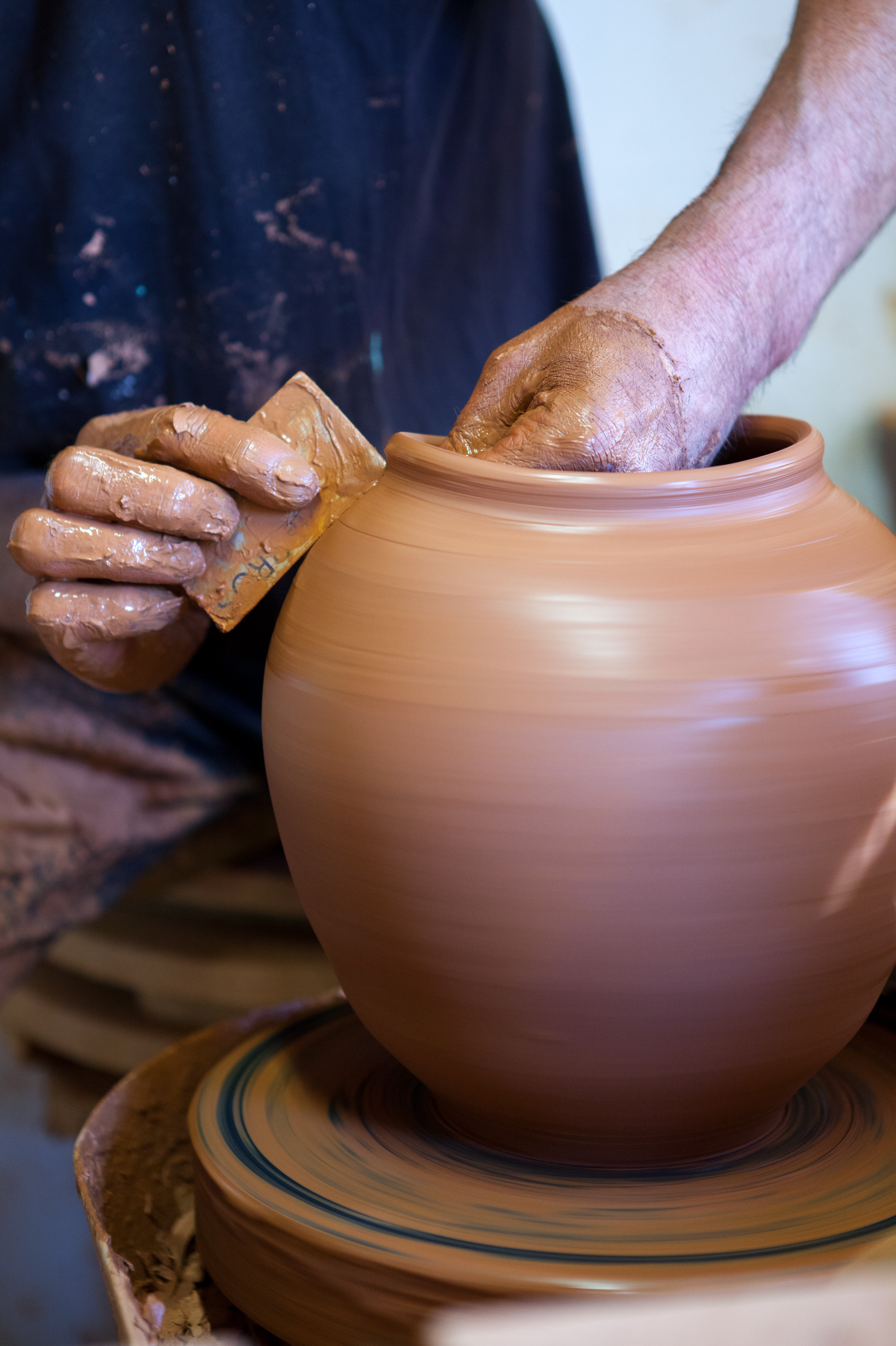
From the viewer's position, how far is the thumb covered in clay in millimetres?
702

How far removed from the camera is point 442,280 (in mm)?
1315

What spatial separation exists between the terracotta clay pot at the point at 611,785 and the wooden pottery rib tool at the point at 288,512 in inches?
5.5

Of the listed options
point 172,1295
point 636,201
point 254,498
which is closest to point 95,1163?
point 172,1295

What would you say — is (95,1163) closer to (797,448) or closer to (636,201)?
(797,448)

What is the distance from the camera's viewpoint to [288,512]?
81 centimetres

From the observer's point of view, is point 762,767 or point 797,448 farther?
point 797,448

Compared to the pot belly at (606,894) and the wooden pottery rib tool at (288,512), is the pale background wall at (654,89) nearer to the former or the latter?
the wooden pottery rib tool at (288,512)

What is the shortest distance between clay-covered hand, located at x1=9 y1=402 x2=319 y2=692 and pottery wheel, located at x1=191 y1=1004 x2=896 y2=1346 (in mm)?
356

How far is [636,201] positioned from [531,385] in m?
1.63

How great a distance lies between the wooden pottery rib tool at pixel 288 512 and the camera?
0.81 m

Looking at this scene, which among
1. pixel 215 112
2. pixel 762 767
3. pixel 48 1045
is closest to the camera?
pixel 762 767

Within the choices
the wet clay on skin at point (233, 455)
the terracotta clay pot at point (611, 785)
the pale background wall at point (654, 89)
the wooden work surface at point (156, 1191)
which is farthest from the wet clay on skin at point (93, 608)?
the pale background wall at point (654, 89)

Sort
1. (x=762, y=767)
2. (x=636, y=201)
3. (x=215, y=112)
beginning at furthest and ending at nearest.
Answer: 1. (x=636, y=201)
2. (x=215, y=112)
3. (x=762, y=767)

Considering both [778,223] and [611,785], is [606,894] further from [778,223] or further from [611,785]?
[778,223]
